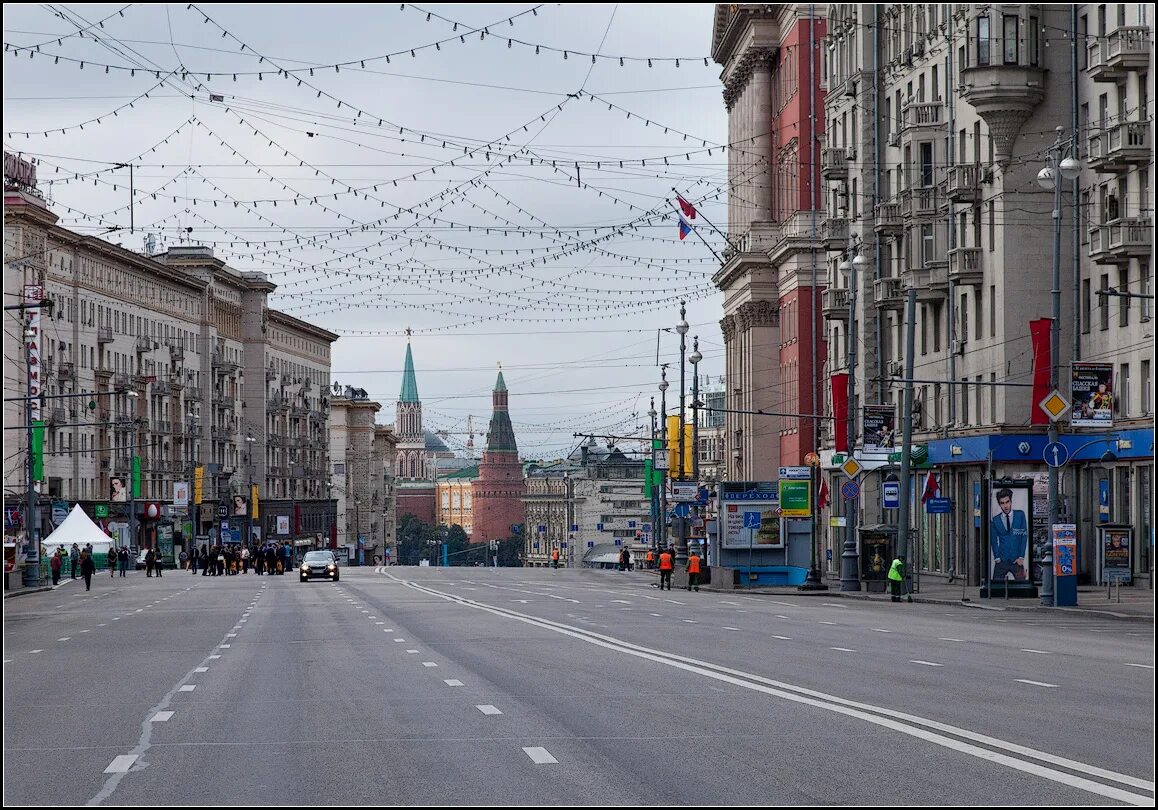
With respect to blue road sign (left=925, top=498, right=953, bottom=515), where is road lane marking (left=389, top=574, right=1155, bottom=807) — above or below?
below

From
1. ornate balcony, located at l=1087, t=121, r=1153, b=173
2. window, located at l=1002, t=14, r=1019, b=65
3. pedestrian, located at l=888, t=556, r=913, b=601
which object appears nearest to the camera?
ornate balcony, located at l=1087, t=121, r=1153, b=173

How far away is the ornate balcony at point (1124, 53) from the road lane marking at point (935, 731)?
93.9ft

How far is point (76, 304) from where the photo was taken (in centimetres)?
10906

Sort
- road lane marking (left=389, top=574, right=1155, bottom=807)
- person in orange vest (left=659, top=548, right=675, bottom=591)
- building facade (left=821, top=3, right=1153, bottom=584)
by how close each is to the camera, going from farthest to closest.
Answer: person in orange vest (left=659, top=548, right=675, bottom=591) → building facade (left=821, top=3, right=1153, bottom=584) → road lane marking (left=389, top=574, right=1155, bottom=807)

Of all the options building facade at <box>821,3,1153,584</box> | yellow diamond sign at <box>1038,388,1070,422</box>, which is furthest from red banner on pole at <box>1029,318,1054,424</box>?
yellow diamond sign at <box>1038,388,1070,422</box>

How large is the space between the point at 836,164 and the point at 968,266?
625 inches

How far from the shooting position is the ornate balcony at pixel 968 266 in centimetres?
6038

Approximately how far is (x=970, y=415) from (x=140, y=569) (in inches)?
2424

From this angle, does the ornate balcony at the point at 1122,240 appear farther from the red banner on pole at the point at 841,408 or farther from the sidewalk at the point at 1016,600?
the red banner on pole at the point at 841,408

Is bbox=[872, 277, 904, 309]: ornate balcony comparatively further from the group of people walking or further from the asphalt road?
the group of people walking

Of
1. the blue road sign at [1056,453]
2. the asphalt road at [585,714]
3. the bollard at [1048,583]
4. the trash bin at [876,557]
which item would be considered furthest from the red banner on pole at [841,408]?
the asphalt road at [585,714]

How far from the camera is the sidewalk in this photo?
41.3 metres

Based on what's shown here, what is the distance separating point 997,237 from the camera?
58844mm

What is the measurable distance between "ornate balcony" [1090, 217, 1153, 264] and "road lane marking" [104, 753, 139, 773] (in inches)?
1549
